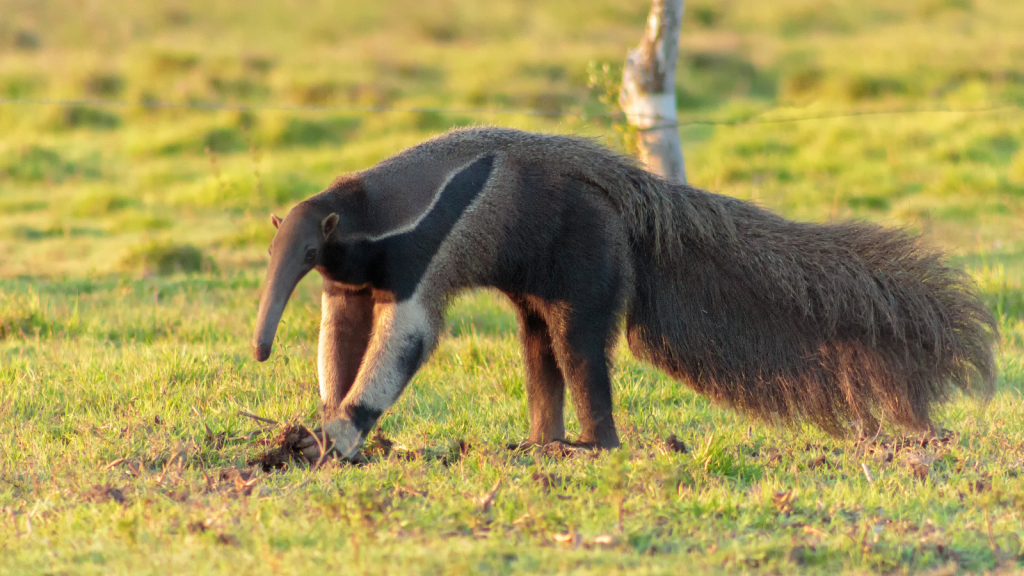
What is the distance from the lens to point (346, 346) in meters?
5.07

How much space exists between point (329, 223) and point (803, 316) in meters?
2.24

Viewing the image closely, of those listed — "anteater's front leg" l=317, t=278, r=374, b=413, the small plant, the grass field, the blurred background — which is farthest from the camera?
the blurred background

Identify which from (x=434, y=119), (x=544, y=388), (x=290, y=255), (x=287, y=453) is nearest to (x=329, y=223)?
(x=290, y=255)

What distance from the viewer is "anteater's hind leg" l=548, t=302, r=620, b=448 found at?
4918 mm

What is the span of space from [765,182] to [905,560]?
10836mm

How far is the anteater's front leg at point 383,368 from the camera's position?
4680 millimetres

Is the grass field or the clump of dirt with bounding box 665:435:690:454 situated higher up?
the grass field

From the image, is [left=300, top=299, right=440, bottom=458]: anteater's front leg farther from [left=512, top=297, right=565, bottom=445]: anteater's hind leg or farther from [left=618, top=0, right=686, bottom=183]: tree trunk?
[left=618, top=0, right=686, bottom=183]: tree trunk

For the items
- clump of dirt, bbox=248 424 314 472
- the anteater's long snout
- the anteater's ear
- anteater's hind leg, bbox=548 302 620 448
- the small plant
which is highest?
the small plant

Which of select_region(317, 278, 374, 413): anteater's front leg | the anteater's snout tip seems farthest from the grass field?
the anteater's snout tip

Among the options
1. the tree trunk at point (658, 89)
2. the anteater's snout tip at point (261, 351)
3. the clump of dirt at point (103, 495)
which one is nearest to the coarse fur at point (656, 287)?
the anteater's snout tip at point (261, 351)

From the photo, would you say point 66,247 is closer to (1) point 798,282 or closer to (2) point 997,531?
(1) point 798,282

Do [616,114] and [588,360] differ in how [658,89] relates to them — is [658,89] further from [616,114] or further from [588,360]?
[588,360]

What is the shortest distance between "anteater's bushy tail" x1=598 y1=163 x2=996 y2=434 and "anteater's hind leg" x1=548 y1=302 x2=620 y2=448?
271mm
